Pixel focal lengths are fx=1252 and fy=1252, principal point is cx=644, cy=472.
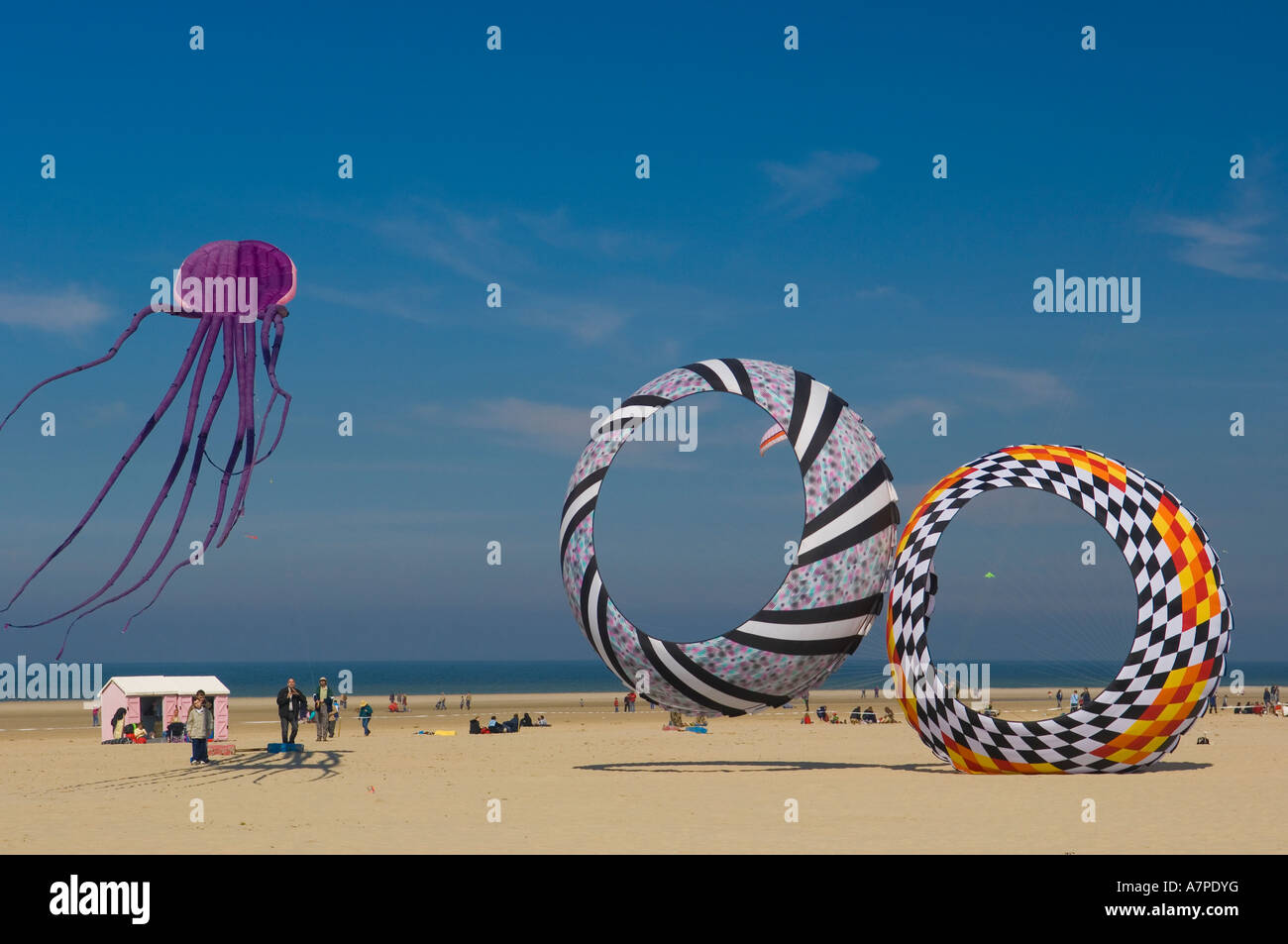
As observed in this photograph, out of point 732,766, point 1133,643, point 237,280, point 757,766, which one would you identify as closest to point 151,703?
point 237,280

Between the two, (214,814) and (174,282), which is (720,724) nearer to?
(174,282)

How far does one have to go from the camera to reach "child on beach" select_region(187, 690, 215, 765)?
885 inches

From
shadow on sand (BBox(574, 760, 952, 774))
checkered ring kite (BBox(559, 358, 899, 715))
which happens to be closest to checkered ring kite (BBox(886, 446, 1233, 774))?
checkered ring kite (BBox(559, 358, 899, 715))

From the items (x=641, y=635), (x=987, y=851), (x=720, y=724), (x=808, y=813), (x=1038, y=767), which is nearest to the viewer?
(x=987, y=851)

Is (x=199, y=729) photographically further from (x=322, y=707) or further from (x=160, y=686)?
(x=160, y=686)

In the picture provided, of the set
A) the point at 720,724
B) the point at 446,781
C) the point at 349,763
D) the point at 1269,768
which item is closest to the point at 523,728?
the point at 720,724

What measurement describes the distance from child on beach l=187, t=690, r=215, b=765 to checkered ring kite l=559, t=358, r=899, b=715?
7.95 metres

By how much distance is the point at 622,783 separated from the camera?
18156 mm

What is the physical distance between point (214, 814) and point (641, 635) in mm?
6393

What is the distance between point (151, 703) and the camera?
33531mm

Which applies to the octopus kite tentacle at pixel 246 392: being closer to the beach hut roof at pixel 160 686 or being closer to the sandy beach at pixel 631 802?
the sandy beach at pixel 631 802

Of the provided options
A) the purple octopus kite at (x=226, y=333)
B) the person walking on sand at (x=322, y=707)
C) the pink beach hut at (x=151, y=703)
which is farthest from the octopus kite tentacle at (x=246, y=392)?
the pink beach hut at (x=151, y=703)

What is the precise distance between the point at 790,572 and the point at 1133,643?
15.5 feet

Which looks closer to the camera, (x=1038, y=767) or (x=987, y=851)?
(x=987, y=851)
